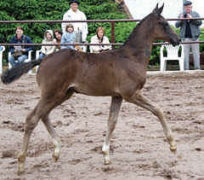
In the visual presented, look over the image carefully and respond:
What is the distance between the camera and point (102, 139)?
20.7 ft

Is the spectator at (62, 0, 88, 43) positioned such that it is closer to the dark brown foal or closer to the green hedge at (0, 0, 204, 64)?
the green hedge at (0, 0, 204, 64)

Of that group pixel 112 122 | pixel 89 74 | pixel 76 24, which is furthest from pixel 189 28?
pixel 89 74

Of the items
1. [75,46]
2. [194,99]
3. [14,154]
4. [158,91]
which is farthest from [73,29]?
[14,154]

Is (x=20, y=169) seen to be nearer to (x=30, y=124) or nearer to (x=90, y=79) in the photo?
(x=30, y=124)

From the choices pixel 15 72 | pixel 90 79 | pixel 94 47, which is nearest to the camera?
pixel 90 79

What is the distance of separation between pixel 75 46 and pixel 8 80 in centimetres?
628

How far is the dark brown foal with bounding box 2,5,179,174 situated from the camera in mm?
5109

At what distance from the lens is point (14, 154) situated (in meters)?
5.70

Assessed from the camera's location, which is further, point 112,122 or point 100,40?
point 100,40

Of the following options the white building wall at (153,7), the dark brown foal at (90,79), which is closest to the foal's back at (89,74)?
the dark brown foal at (90,79)

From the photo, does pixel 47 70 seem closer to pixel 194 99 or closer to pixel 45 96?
pixel 45 96

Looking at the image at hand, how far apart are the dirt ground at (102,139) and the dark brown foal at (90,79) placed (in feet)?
0.74

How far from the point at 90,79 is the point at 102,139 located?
1.33 metres

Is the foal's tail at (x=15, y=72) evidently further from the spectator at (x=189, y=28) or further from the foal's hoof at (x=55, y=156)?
the spectator at (x=189, y=28)
